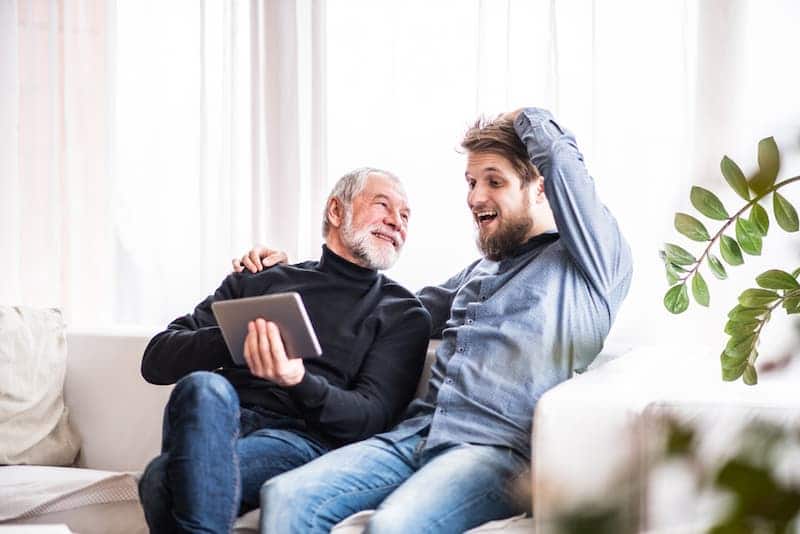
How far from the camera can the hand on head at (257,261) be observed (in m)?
2.48

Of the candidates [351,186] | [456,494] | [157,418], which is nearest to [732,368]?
[456,494]

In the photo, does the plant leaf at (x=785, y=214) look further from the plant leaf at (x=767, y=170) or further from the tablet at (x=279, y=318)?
the tablet at (x=279, y=318)

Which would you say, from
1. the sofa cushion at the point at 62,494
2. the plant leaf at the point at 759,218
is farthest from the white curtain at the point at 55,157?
the plant leaf at the point at 759,218

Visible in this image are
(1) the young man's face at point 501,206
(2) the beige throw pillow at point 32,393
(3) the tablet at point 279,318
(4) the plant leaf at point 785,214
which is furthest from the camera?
(2) the beige throw pillow at point 32,393

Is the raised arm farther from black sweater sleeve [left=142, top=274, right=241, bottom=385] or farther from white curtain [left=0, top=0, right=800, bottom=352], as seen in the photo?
black sweater sleeve [left=142, top=274, right=241, bottom=385]

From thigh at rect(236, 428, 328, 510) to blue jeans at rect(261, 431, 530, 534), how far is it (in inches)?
5.2

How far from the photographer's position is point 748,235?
1193 millimetres

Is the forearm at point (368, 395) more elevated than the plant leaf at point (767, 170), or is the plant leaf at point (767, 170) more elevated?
the plant leaf at point (767, 170)

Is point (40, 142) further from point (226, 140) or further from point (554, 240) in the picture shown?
point (554, 240)

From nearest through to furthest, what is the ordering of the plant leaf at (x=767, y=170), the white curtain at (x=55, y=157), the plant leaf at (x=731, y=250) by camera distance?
1. the plant leaf at (x=767, y=170)
2. the plant leaf at (x=731, y=250)
3. the white curtain at (x=55, y=157)

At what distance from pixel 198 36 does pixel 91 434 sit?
1382 millimetres

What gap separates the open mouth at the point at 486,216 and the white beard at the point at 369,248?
11.6 inches

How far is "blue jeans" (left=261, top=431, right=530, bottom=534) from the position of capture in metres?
1.74

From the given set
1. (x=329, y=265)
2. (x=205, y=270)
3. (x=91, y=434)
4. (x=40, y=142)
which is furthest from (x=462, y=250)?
(x=40, y=142)
